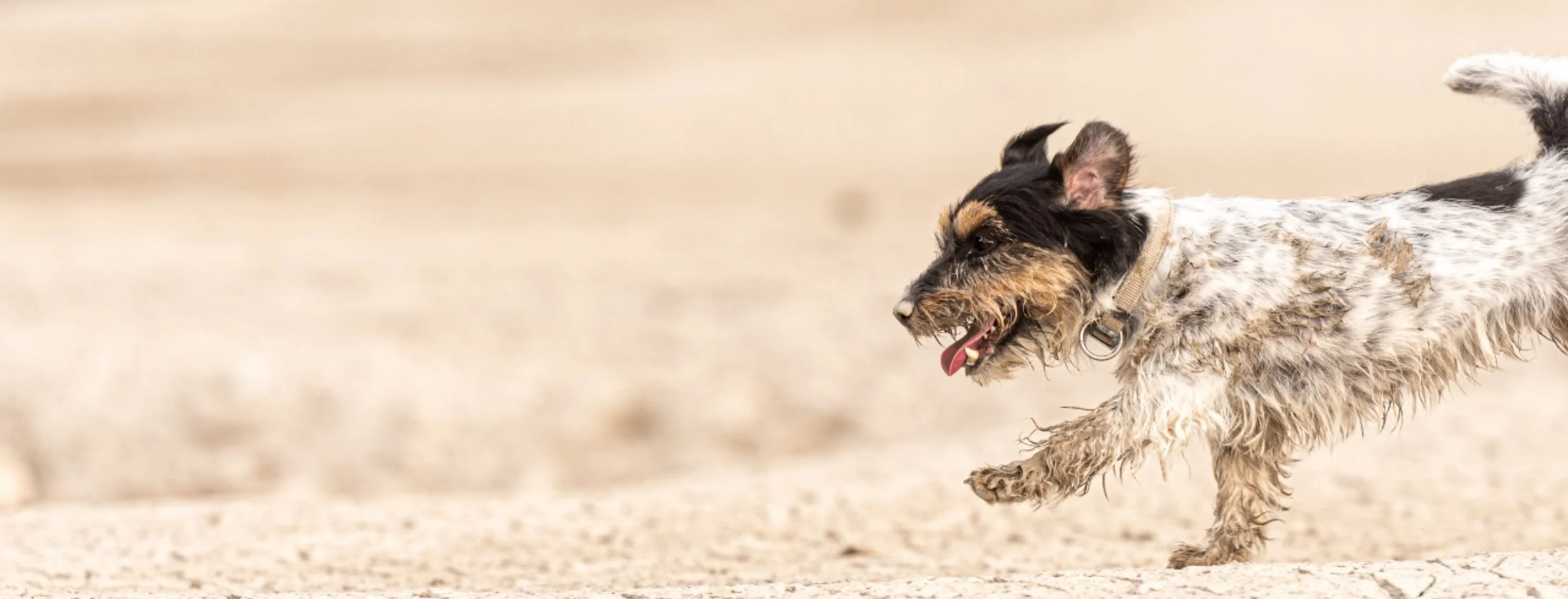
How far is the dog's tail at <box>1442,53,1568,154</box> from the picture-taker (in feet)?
19.7

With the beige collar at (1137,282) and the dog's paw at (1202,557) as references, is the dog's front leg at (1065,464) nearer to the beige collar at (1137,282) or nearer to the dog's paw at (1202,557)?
the beige collar at (1137,282)

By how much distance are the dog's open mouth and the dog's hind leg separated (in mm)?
938

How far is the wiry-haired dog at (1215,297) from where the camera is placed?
534cm

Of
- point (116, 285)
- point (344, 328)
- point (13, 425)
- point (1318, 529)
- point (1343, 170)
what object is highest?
point (1343, 170)

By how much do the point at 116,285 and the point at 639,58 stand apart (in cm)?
2119

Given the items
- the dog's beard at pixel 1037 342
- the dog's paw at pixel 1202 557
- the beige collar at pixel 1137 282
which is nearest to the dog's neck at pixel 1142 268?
the beige collar at pixel 1137 282

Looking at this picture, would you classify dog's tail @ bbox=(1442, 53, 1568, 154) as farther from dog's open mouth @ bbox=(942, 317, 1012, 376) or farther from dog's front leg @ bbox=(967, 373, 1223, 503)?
dog's open mouth @ bbox=(942, 317, 1012, 376)

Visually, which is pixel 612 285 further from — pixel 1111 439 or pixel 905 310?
pixel 1111 439

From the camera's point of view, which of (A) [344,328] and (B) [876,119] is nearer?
(A) [344,328]

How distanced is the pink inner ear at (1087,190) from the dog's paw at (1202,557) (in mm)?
1380

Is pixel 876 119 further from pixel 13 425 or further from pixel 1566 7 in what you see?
pixel 13 425

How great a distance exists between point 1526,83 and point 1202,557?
2.08 metres

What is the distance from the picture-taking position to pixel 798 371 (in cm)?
1535

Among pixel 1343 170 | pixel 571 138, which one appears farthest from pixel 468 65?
pixel 1343 170
